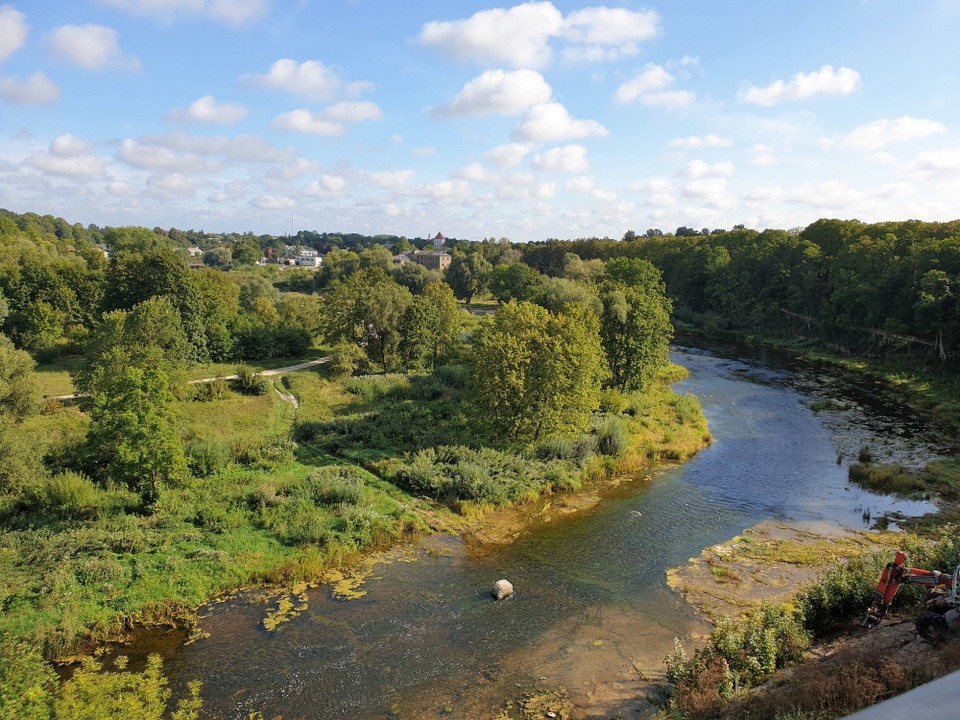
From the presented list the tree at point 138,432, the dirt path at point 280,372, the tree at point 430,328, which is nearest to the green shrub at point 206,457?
the tree at point 138,432

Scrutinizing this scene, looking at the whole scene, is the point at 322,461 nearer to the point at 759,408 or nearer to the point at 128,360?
the point at 128,360

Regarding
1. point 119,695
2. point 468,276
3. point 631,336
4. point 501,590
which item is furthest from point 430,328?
point 468,276

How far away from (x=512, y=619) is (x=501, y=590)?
1395mm

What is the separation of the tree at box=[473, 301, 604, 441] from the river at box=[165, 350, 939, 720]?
218 inches

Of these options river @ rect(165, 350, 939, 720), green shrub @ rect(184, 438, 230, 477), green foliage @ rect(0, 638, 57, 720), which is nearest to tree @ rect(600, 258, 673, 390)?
river @ rect(165, 350, 939, 720)

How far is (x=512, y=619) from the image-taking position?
19516 millimetres

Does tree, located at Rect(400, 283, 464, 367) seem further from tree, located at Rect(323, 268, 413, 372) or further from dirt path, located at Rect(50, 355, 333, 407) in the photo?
dirt path, located at Rect(50, 355, 333, 407)

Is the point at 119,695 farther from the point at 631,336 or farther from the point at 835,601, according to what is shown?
the point at 631,336

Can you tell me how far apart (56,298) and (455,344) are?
41058 millimetres

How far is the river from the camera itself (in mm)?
16109

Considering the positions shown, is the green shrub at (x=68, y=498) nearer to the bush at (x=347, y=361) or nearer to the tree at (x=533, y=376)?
the tree at (x=533, y=376)

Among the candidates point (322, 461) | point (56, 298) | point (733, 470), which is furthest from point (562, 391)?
point (56, 298)

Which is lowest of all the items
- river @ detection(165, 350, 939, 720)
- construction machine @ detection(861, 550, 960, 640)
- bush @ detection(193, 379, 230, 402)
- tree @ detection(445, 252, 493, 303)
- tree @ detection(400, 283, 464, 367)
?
river @ detection(165, 350, 939, 720)

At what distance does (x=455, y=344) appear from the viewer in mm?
57406
